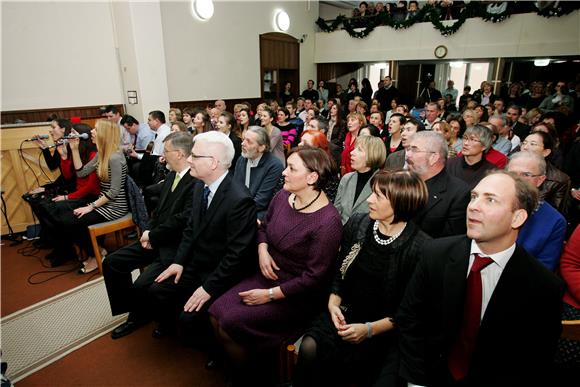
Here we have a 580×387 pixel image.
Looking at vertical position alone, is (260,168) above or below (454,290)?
above

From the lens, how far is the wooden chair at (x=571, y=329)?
1.54 m

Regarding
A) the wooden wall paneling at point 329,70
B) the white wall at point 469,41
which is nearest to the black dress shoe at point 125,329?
the white wall at point 469,41

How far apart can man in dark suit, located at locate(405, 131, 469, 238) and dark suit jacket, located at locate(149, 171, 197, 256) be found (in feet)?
5.34

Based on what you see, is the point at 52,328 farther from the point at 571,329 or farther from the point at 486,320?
the point at 571,329

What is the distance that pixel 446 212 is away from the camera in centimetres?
221

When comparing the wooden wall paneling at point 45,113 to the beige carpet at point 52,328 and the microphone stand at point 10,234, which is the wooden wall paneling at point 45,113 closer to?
the microphone stand at point 10,234

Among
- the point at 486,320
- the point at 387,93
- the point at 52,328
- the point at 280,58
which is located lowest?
the point at 52,328

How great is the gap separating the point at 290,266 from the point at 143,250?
127cm

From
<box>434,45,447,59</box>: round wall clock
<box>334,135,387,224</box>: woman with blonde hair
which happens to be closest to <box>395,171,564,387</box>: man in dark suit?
<box>334,135,387,224</box>: woman with blonde hair

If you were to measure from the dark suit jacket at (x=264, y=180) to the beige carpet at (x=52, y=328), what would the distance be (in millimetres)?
1446

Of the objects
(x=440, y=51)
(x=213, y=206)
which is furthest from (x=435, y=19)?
(x=213, y=206)

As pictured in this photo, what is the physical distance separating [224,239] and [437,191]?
1436mm

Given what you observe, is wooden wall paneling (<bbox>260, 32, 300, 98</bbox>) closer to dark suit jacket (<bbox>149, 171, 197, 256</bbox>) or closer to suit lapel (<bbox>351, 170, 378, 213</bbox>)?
dark suit jacket (<bbox>149, 171, 197, 256</bbox>)

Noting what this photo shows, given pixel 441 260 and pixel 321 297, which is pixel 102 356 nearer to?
pixel 321 297
